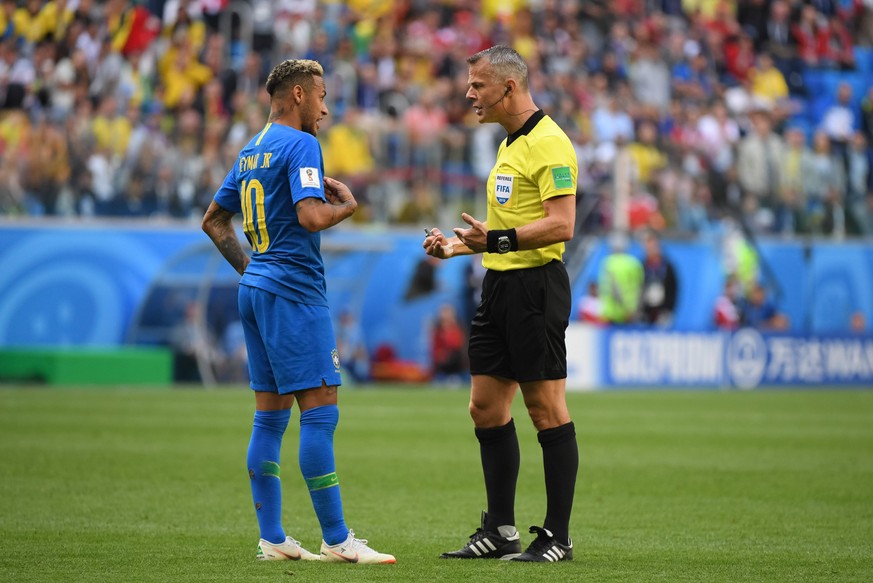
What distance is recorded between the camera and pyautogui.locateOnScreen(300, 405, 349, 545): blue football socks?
648 centimetres

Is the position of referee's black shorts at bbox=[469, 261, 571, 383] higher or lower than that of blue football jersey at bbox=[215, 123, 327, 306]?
lower

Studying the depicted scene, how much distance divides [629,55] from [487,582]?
2343 centimetres

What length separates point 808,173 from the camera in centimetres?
2555

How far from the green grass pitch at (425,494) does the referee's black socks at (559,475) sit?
8.1 inches

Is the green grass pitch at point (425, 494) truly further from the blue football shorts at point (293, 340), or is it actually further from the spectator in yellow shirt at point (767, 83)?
the spectator in yellow shirt at point (767, 83)

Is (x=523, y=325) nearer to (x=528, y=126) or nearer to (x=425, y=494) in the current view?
(x=528, y=126)

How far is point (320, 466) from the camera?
649cm

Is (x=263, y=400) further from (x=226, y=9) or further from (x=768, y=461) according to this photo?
(x=226, y=9)

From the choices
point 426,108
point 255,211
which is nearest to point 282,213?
point 255,211

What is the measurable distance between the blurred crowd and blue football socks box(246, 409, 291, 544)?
1501cm

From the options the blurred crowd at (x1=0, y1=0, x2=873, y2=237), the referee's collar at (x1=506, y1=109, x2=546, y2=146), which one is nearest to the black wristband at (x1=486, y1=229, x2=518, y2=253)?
the referee's collar at (x1=506, y1=109, x2=546, y2=146)

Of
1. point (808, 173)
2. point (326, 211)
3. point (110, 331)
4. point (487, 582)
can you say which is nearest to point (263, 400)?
point (326, 211)

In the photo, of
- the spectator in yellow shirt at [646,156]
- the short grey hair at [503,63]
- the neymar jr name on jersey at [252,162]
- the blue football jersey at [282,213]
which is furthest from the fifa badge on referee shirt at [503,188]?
the spectator in yellow shirt at [646,156]

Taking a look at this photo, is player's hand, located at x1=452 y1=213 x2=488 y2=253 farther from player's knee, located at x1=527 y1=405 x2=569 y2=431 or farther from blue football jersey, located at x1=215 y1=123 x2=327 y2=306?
player's knee, located at x1=527 y1=405 x2=569 y2=431
